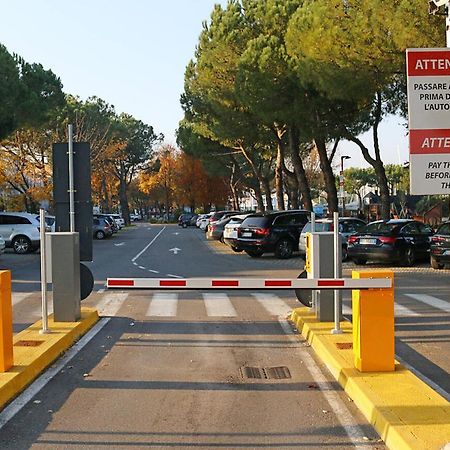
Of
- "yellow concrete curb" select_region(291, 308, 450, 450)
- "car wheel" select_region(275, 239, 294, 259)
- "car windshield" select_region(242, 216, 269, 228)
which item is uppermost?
"car windshield" select_region(242, 216, 269, 228)

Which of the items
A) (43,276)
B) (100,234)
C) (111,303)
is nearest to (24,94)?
(100,234)

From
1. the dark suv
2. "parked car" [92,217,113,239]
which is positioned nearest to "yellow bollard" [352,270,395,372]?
the dark suv

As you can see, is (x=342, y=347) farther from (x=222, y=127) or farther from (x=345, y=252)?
(x=222, y=127)

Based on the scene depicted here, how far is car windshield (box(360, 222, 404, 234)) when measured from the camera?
20580 mm

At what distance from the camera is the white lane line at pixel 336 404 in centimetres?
550

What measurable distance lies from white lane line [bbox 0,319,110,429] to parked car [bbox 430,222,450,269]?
11.4 m

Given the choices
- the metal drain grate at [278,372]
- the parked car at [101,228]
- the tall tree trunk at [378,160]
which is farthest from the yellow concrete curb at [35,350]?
the parked car at [101,228]

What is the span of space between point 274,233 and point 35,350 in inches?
698

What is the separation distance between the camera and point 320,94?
28.4 m

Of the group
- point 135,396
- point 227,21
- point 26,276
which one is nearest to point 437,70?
point 135,396

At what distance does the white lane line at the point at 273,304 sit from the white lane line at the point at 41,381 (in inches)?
135

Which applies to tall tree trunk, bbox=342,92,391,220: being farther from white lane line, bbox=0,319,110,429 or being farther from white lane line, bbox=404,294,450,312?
white lane line, bbox=0,319,110,429

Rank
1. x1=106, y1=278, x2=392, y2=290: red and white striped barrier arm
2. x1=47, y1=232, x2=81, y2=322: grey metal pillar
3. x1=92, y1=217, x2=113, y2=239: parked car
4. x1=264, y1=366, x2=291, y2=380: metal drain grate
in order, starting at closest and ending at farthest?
x1=106, y1=278, x2=392, y2=290: red and white striped barrier arm
x1=264, y1=366, x2=291, y2=380: metal drain grate
x1=47, y1=232, x2=81, y2=322: grey metal pillar
x1=92, y1=217, x2=113, y2=239: parked car

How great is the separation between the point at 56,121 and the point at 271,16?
2310 cm
